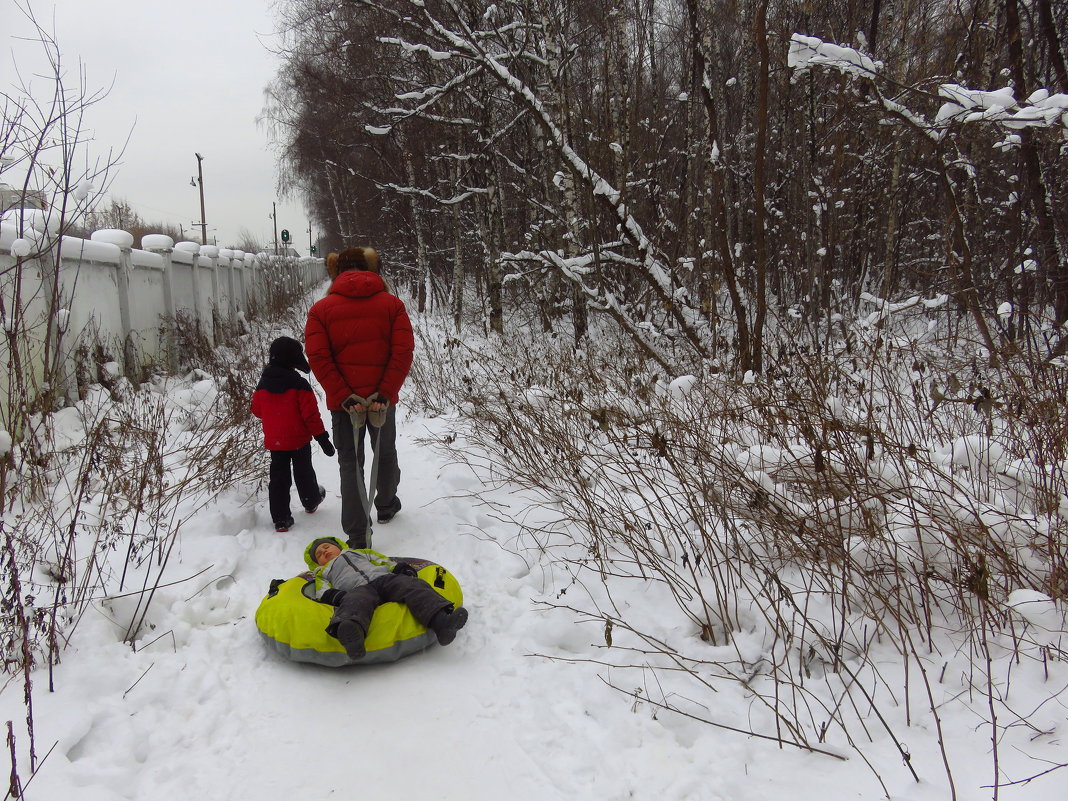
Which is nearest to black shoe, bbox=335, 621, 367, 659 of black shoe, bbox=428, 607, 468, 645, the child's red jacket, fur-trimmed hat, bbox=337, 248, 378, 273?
black shoe, bbox=428, 607, 468, 645

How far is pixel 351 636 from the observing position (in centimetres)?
240

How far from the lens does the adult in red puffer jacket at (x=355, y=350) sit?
11.8 feet

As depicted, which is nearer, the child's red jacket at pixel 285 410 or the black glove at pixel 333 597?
the black glove at pixel 333 597

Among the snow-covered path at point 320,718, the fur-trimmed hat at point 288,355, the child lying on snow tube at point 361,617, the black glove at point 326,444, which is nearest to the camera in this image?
the snow-covered path at point 320,718

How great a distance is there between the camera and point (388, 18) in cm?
989

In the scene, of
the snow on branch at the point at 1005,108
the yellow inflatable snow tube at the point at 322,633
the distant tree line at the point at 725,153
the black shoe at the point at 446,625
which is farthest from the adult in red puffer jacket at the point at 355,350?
the snow on branch at the point at 1005,108

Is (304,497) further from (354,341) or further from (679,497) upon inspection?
(679,497)

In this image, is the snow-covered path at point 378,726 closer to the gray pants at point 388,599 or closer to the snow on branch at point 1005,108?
the gray pants at point 388,599

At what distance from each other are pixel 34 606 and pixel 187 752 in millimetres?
1159

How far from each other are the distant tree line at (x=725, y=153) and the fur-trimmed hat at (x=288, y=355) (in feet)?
9.12

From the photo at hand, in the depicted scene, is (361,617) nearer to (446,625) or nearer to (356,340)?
(446,625)

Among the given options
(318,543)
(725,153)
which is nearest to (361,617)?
(318,543)

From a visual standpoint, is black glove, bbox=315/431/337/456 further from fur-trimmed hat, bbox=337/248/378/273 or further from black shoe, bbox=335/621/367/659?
black shoe, bbox=335/621/367/659

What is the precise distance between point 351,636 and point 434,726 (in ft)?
1.54
